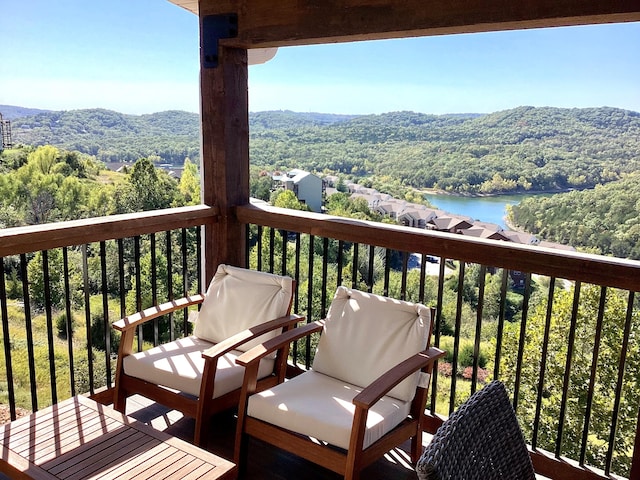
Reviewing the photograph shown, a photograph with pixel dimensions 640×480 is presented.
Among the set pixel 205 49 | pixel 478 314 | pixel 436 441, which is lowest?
pixel 478 314

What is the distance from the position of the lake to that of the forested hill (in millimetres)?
130

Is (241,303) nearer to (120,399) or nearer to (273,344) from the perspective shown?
(273,344)

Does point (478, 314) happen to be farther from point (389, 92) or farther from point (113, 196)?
point (389, 92)

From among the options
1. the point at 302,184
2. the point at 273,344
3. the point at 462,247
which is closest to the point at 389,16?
the point at 462,247

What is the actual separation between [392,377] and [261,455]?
3.26 feet

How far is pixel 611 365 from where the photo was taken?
7.65m

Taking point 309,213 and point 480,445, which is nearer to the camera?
point 480,445

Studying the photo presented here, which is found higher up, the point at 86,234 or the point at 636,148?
the point at 636,148

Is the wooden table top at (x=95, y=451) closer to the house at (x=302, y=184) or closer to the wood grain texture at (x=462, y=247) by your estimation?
the wood grain texture at (x=462, y=247)

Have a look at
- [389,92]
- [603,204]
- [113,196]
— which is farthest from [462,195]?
[389,92]

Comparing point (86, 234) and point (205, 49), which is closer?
point (86, 234)

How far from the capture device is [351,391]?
278 centimetres

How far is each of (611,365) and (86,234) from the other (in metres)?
7.32

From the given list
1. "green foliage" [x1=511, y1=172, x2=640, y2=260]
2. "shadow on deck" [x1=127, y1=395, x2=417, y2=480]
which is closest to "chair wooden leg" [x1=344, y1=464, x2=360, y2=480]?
"shadow on deck" [x1=127, y1=395, x2=417, y2=480]
